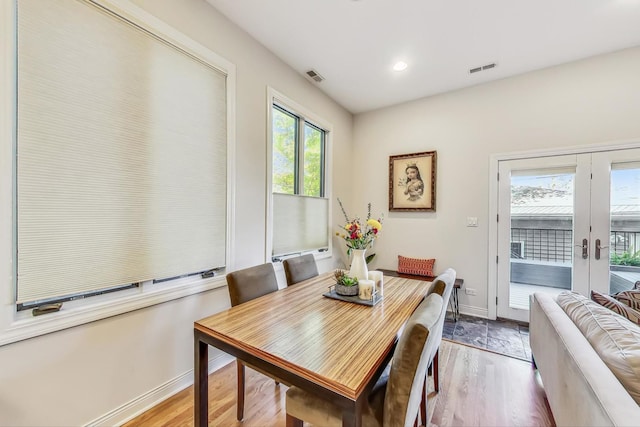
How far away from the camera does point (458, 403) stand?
180 centimetres

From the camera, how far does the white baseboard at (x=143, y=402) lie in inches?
60.5

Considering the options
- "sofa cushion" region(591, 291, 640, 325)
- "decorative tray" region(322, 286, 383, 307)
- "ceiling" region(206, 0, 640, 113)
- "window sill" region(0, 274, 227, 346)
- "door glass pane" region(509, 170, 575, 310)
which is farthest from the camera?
"door glass pane" region(509, 170, 575, 310)

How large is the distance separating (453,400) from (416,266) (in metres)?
1.91

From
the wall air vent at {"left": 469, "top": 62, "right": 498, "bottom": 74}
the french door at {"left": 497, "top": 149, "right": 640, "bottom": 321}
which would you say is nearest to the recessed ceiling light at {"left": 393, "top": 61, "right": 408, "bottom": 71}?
the wall air vent at {"left": 469, "top": 62, "right": 498, "bottom": 74}

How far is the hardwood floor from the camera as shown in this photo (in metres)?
1.64

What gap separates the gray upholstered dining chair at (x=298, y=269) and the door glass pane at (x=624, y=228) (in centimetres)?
308

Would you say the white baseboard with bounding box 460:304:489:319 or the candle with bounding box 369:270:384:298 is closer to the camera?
the candle with bounding box 369:270:384:298

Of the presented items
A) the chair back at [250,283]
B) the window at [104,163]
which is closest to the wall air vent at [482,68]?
the window at [104,163]

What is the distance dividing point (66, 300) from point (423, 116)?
4093 millimetres

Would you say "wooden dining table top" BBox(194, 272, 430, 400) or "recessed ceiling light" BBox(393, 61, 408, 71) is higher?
"recessed ceiling light" BBox(393, 61, 408, 71)

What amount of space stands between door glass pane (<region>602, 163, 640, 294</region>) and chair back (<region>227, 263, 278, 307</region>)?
Answer: 345cm

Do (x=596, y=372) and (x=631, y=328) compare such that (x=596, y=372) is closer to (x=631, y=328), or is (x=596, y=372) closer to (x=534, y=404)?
(x=631, y=328)

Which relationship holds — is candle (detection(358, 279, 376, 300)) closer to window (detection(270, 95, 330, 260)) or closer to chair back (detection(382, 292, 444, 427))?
chair back (detection(382, 292, 444, 427))

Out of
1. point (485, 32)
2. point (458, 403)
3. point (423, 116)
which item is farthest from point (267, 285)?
point (423, 116)
